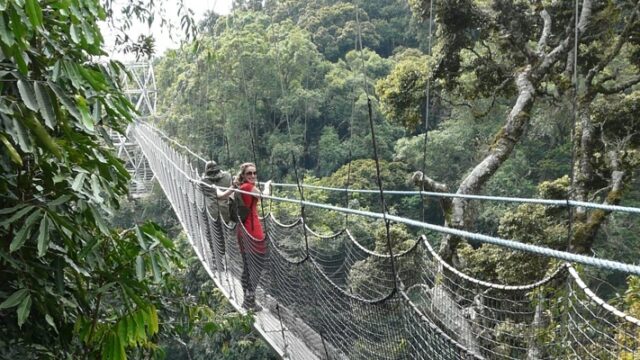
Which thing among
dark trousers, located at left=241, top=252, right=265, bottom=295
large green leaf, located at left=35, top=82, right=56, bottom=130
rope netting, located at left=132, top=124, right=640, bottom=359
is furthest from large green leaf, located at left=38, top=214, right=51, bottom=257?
dark trousers, located at left=241, top=252, right=265, bottom=295

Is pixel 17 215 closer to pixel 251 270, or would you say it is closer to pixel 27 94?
pixel 27 94

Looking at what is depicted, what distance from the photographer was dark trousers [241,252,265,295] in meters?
2.61

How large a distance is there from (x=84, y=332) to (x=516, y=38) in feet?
12.2

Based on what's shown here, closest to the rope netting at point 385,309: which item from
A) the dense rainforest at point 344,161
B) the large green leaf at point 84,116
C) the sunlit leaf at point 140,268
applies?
the dense rainforest at point 344,161

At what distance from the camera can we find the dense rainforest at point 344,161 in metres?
1.01

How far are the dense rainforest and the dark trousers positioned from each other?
7.7 inches

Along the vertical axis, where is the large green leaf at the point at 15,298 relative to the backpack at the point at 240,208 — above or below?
above

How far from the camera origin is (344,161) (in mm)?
12688

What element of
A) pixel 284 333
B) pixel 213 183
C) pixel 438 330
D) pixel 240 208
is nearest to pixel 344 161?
pixel 213 183

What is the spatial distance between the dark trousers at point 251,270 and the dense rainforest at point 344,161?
20cm

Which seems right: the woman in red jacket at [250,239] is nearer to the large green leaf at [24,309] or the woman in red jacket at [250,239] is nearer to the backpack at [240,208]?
the backpack at [240,208]

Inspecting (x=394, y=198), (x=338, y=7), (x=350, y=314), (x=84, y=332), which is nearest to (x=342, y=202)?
(x=394, y=198)

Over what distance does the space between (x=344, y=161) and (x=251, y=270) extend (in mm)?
10062

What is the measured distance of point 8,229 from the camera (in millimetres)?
1054
